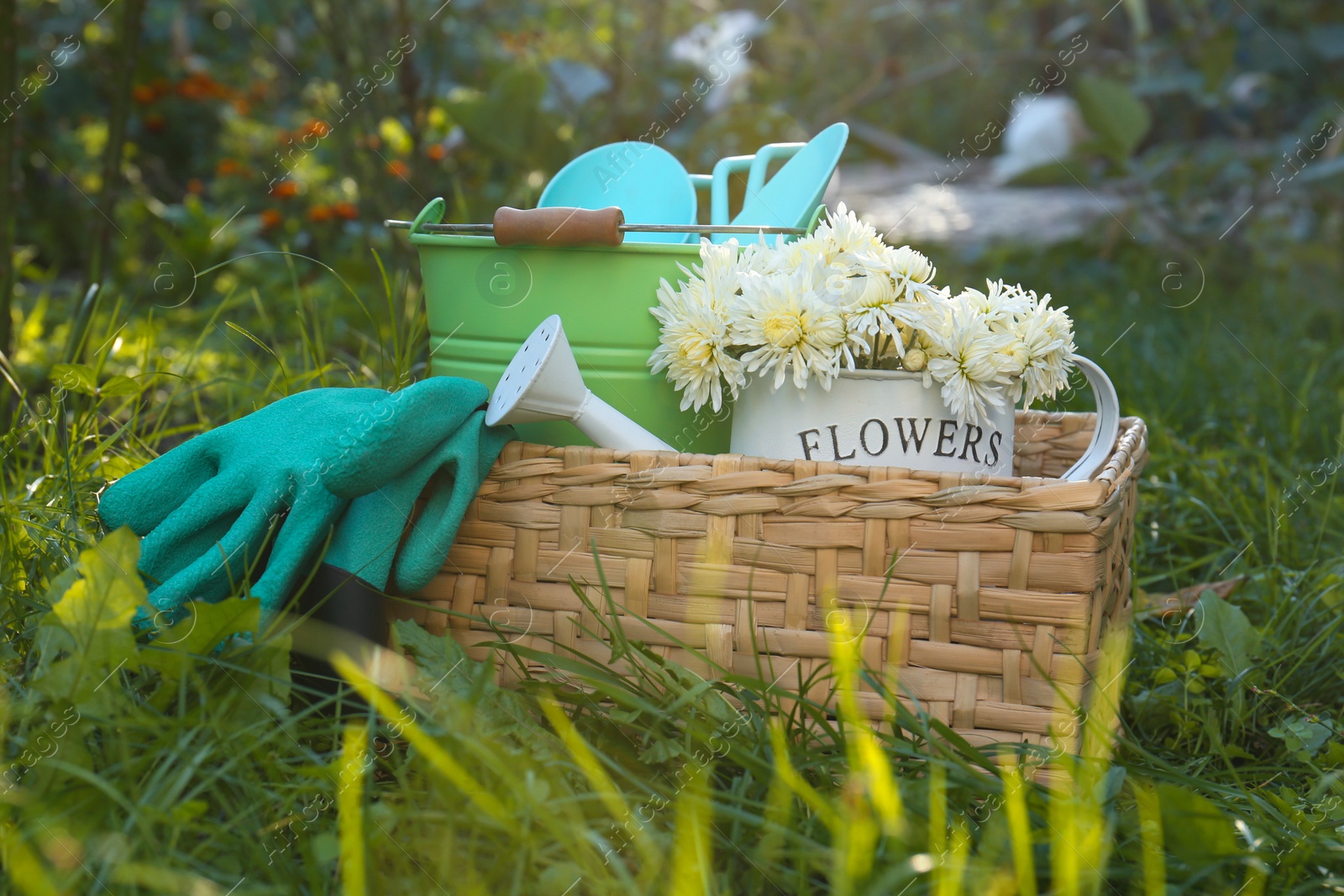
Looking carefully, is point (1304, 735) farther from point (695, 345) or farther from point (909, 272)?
point (695, 345)

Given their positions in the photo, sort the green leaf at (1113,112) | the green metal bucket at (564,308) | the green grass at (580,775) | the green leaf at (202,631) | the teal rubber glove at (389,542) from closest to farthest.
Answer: the green grass at (580,775) < the green leaf at (202,631) < the teal rubber glove at (389,542) < the green metal bucket at (564,308) < the green leaf at (1113,112)

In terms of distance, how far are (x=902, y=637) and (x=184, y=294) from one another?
2715 mm

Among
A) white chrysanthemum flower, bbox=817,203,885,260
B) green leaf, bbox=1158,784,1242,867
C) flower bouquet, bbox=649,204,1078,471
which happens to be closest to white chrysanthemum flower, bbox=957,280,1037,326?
flower bouquet, bbox=649,204,1078,471

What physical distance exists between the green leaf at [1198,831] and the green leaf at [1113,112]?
2267 millimetres

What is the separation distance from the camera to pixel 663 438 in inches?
44.6

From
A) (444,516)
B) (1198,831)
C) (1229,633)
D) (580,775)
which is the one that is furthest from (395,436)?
(1229,633)

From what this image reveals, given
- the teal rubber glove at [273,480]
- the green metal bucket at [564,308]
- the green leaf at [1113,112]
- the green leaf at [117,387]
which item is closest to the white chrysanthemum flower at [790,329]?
the green metal bucket at [564,308]

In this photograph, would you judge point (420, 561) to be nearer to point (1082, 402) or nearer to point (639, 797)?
point (639, 797)

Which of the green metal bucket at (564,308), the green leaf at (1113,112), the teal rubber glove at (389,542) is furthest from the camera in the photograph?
the green leaf at (1113,112)

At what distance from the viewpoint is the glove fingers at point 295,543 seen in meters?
0.90

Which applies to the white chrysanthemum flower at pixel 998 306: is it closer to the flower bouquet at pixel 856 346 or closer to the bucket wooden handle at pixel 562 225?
the flower bouquet at pixel 856 346

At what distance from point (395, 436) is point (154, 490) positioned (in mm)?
266

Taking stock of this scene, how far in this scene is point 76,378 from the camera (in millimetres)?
1097

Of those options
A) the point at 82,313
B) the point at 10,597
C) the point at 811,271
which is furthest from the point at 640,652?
the point at 82,313
